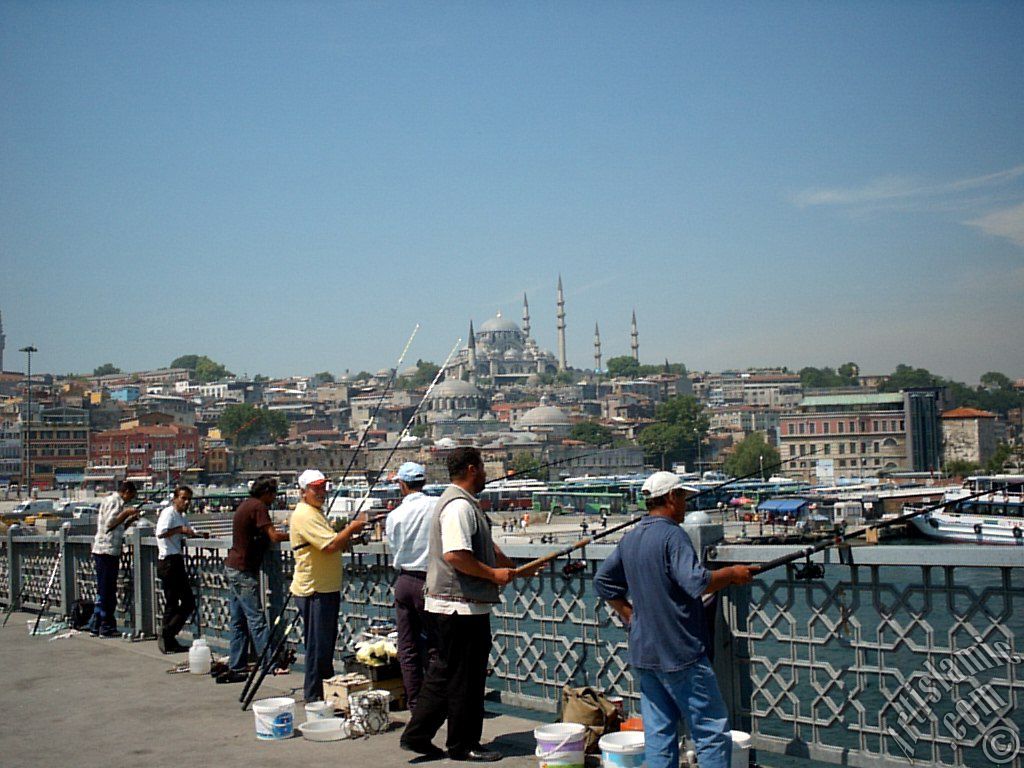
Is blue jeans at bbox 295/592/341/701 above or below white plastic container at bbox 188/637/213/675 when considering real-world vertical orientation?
above

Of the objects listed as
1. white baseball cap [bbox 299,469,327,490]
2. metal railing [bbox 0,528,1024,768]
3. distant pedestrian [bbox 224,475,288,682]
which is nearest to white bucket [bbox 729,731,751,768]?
metal railing [bbox 0,528,1024,768]

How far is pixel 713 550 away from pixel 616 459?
100763 mm

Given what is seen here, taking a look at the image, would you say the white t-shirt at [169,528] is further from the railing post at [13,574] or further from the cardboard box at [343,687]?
the railing post at [13,574]

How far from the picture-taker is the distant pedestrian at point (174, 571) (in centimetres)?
673

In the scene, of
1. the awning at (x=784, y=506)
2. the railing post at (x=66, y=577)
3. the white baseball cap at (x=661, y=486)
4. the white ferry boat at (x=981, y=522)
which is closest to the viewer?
the white baseball cap at (x=661, y=486)

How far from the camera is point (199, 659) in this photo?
6.00 meters

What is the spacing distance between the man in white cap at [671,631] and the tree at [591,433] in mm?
107215

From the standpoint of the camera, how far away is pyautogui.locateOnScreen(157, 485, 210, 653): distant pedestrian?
673 centimetres

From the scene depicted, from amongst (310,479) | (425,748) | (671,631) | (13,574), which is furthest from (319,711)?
(13,574)

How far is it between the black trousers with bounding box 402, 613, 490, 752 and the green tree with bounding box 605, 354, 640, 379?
16902 centimetres

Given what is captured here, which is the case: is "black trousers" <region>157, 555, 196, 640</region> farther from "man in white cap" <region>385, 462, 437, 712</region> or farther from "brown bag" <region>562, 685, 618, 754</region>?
"brown bag" <region>562, 685, 618, 754</region>

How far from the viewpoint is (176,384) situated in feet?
543

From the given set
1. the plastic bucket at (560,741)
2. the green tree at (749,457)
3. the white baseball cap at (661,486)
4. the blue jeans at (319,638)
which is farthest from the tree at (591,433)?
the white baseball cap at (661,486)

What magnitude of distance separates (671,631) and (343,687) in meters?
1.88
